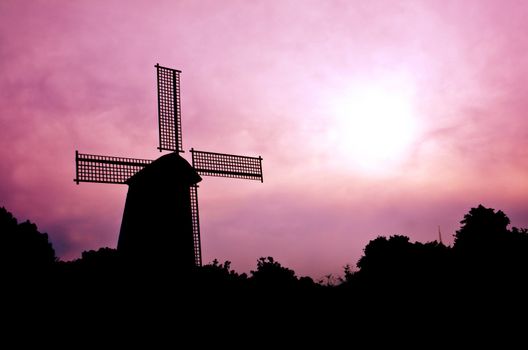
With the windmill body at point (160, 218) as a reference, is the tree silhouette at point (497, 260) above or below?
below

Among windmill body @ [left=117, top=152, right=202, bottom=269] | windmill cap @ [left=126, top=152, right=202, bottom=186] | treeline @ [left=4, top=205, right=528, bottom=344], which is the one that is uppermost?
windmill cap @ [left=126, top=152, right=202, bottom=186]

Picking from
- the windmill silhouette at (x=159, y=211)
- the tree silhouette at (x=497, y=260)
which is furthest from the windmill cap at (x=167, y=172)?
the tree silhouette at (x=497, y=260)

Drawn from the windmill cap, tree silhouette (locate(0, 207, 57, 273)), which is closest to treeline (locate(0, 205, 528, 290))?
tree silhouette (locate(0, 207, 57, 273))

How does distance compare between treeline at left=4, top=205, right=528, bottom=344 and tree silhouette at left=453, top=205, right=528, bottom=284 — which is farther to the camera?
tree silhouette at left=453, top=205, right=528, bottom=284

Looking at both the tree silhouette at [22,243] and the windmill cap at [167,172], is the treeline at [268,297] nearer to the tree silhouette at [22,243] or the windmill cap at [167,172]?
the tree silhouette at [22,243]

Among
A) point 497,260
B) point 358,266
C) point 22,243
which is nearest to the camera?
point 497,260

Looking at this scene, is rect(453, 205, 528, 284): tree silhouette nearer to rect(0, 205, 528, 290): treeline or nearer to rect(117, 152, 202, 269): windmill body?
rect(0, 205, 528, 290): treeline

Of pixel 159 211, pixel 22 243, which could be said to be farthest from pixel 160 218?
pixel 22 243

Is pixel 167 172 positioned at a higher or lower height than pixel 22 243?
higher

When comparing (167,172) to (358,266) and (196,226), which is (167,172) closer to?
(196,226)

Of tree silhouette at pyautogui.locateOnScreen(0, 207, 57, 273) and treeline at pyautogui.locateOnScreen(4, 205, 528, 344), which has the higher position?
tree silhouette at pyautogui.locateOnScreen(0, 207, 57, 273)

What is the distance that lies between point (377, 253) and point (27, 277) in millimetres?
19164

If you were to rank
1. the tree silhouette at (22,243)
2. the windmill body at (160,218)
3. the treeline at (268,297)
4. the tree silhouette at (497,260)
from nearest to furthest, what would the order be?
the treeline at (268,297) < the windmill body at (160,218) < the tree silhouette at (497,260) < the tree silhouette at (22,243)

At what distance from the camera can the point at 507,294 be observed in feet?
59.2
